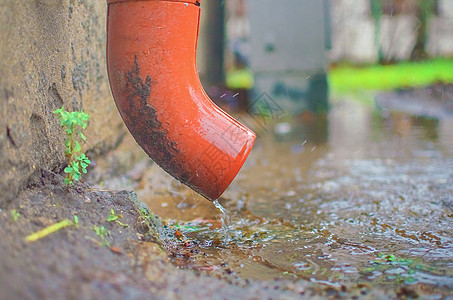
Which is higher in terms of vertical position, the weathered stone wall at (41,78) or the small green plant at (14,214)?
the weathered stone wall at (41,78)

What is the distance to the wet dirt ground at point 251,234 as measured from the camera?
47.4 inches

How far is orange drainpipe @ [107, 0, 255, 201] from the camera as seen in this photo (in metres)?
1.59

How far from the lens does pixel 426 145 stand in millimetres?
3877

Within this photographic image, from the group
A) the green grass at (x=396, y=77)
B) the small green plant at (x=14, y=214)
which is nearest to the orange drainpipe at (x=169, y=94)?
the small green plant at (x=14, y=214)

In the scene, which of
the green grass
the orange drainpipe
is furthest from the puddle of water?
the green grass

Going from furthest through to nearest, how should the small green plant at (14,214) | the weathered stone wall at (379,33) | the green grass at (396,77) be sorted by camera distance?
the weathered stone wall at (379,33)
the green grass at (396,77)
the small green plant at (14,214)

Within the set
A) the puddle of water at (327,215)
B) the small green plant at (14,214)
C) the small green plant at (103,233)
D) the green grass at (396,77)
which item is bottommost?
the puddle of water at (327,215)

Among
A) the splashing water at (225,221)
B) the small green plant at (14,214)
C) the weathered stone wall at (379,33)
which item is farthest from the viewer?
the weathered stone wall at (379,33)

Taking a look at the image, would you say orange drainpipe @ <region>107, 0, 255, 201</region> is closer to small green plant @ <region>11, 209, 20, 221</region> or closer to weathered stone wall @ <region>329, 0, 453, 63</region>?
small green plant @ <region>11, 209, 20, 221</region>

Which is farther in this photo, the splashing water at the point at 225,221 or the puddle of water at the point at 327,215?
the splashing water at the point at 225,221

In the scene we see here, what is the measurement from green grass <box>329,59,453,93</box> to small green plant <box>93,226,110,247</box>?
7606mm

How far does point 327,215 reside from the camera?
2.23 m

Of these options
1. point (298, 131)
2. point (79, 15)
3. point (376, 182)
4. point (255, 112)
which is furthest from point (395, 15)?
point (79, 15)

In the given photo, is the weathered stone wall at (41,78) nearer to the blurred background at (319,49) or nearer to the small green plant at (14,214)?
the small green plant at (14,214)
